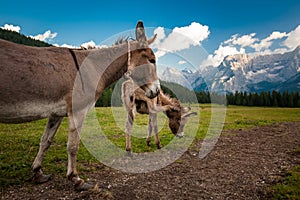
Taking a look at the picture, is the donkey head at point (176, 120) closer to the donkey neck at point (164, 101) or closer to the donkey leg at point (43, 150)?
the donkey neck at point (164, 101)

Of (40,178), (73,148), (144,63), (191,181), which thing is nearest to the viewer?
(73,148)

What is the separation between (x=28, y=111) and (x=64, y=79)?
3.27 ft

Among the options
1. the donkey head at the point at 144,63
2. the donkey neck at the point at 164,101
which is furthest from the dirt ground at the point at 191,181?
the donkey neck at the point at 164,101

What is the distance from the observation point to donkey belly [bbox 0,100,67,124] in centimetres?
402

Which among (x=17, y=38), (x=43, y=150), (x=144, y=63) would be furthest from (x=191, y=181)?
(x=17, y=38)

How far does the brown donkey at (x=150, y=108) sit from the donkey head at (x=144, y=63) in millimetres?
1351

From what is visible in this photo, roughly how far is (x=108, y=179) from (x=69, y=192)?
3.90 feet

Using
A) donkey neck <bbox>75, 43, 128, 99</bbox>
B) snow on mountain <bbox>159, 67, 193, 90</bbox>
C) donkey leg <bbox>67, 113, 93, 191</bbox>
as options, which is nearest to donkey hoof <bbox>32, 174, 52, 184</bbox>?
donkey leg <bbox>67, 113, 93, 191</bbox>

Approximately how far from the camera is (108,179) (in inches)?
231

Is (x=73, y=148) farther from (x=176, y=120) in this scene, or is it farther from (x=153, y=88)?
(x=176, y=120)

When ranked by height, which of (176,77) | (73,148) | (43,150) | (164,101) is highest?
(176,77)

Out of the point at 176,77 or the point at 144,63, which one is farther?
the point at 176,77

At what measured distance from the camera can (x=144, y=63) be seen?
5.73 metres

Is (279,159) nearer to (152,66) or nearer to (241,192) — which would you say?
(241,192)
